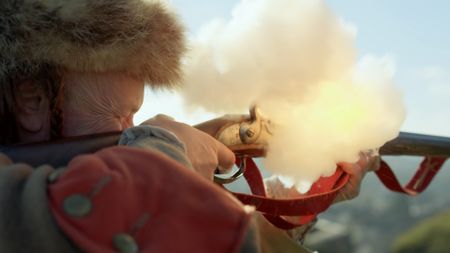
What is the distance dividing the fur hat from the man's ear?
0.25 ft

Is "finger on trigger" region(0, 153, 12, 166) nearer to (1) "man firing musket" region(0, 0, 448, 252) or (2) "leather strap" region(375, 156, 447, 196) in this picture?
(1) "man firing musket" region(0, 0, 448, 252)

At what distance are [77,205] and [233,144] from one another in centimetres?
152

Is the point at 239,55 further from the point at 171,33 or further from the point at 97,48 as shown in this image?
the point at 97,48

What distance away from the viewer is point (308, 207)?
2.78m

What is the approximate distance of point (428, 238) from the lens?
628 inches

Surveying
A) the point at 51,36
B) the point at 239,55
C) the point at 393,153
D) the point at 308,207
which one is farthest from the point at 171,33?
the point at 393,153

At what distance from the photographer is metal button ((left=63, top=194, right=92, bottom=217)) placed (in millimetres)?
1142

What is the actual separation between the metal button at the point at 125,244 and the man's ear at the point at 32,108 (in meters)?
0.80

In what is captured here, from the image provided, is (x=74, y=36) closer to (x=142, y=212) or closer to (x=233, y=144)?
(x=142, y=212)

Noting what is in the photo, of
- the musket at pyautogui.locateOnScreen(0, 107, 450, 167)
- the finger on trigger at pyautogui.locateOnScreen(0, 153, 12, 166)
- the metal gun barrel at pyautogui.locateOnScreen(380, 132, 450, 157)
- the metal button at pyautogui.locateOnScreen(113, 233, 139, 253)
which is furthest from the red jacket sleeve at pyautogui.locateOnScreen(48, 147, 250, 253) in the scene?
the metal gun barrel at pyautogui.locateOnScreen(380, 132, 450, 157)

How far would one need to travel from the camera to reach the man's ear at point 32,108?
1.81 metres

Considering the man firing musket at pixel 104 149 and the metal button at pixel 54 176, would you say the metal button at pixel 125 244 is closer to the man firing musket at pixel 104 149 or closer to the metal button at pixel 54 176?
the man firing musket at pixel 104 149

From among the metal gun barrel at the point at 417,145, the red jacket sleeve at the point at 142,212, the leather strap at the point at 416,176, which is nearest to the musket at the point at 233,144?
the metal gun barrel at the point at 417,145

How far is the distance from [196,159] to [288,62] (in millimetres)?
1099
